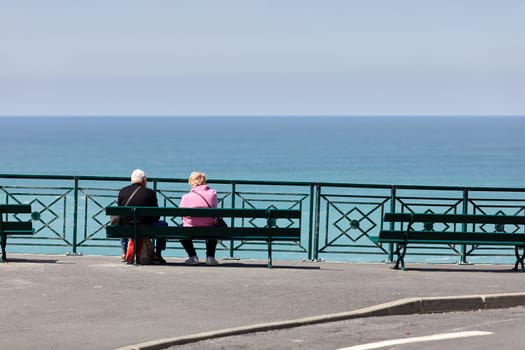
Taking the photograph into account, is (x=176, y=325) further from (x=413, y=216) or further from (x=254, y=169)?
(x=254, y=169)

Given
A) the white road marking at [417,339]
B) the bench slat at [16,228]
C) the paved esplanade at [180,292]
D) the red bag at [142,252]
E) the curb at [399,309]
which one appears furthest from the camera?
the red bag at [142,252]

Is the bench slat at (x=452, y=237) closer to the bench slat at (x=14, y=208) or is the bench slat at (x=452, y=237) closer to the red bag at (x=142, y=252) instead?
the red bag at (x=142, y=252)

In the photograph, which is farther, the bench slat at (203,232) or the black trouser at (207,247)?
the black trouser at (207,247)

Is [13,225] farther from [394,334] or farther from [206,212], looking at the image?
[394,334]

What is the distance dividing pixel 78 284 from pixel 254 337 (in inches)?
133

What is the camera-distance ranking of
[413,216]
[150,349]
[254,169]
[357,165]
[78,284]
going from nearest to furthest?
[150,349]
[78,284]
[413,216]
[254,169]
[357,165]

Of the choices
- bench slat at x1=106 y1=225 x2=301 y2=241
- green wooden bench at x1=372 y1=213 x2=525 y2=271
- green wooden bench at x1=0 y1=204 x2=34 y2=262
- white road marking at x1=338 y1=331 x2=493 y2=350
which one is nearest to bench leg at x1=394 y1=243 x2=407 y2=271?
green wooden bench at x1=372 y1=213 x2=525 y2=271

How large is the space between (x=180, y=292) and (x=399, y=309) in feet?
7.92

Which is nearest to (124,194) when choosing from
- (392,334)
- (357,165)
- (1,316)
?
(1,316)

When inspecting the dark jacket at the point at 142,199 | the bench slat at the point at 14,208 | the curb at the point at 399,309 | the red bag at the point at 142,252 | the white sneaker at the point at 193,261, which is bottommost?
the curb at the point at 399,309

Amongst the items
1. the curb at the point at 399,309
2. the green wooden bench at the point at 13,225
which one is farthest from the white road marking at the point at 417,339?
the green wooden bench at the point at 13,225

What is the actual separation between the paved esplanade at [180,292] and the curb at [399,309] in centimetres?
10

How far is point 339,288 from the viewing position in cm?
1266

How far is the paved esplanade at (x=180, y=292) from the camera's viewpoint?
997cm
